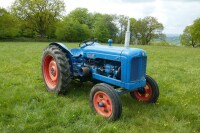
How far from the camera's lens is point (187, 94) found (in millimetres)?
6168

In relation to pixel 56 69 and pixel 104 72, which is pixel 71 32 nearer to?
pixel 56 69

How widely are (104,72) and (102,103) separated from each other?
33.9 inches

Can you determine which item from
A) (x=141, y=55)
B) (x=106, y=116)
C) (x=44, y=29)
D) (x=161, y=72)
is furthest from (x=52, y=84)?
(x=44, y=29)

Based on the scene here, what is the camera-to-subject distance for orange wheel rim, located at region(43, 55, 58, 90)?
5.99 m

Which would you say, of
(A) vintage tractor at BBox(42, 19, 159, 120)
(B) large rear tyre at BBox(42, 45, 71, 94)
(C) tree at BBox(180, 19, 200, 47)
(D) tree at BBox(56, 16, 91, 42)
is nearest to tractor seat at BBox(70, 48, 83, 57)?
(A) vintage tractor at BBox(42, 19, 159, 120)

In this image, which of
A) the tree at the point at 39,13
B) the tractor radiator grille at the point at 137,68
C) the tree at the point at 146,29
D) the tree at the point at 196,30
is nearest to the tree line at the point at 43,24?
the tree at the point at 39,13

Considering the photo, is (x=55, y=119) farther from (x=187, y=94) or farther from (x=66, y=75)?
(x=187, y=94)

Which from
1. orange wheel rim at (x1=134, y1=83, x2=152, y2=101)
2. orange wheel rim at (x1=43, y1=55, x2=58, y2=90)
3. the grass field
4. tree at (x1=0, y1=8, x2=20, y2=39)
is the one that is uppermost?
tree at (x1=0, y1=8, x2=20, y2=39)

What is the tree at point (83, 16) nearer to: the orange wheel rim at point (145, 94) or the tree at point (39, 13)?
the tree at point (39, 13)

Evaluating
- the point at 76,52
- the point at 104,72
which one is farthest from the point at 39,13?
the point at 104,72

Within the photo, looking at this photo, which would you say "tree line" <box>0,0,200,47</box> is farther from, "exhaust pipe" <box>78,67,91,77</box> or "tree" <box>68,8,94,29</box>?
"exhaust pipe" <box>78,67,91,77</box>

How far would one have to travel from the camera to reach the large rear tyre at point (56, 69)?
5359mm

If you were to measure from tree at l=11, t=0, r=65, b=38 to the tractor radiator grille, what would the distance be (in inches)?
1606

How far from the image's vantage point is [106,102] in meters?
4.52
